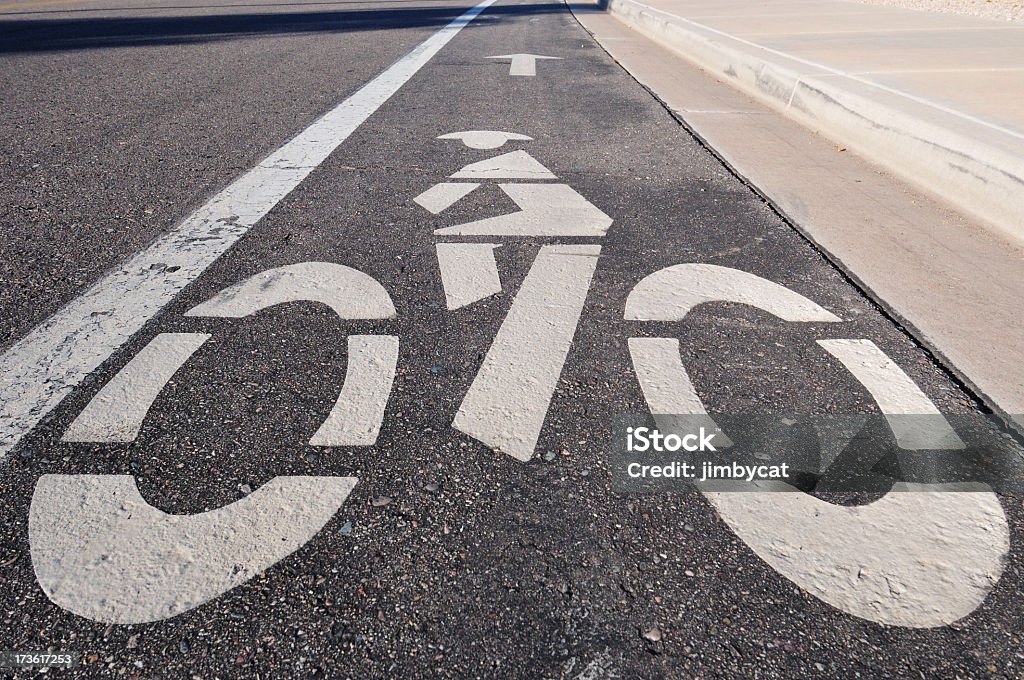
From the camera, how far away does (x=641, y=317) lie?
8.62 ft

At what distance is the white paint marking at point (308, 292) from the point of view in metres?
2.64

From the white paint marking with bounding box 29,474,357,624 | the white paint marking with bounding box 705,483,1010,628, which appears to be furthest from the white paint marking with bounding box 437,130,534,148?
the white paint marking with bounding box 705,483,1010,628

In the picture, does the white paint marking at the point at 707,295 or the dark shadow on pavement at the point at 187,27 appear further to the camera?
the dark shadow on pavement at the point at 187,27

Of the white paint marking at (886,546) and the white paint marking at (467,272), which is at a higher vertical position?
the white paint marking at (886,546)

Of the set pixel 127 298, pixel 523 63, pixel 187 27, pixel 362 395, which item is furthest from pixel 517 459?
pixel 187 27

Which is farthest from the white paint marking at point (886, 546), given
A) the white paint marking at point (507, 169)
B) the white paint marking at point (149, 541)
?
the white paint marking at point (507, 169)

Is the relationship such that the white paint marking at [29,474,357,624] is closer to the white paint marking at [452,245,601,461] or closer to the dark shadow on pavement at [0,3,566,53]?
the white paint marking at [452,245,601,461]

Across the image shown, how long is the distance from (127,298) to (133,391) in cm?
70

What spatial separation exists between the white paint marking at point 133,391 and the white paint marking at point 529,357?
2.83ft

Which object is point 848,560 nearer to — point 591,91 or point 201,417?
point 201,417

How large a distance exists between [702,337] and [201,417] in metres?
1.53

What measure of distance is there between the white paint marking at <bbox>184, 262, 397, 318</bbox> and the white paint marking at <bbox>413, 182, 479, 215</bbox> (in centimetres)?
86

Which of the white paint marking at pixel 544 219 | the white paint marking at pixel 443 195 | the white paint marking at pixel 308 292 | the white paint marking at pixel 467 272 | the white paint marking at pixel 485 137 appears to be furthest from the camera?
the white paint marking at pixel 485 137

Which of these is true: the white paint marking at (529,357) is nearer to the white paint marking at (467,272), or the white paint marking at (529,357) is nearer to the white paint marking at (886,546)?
the white paint marking at (467,272)
